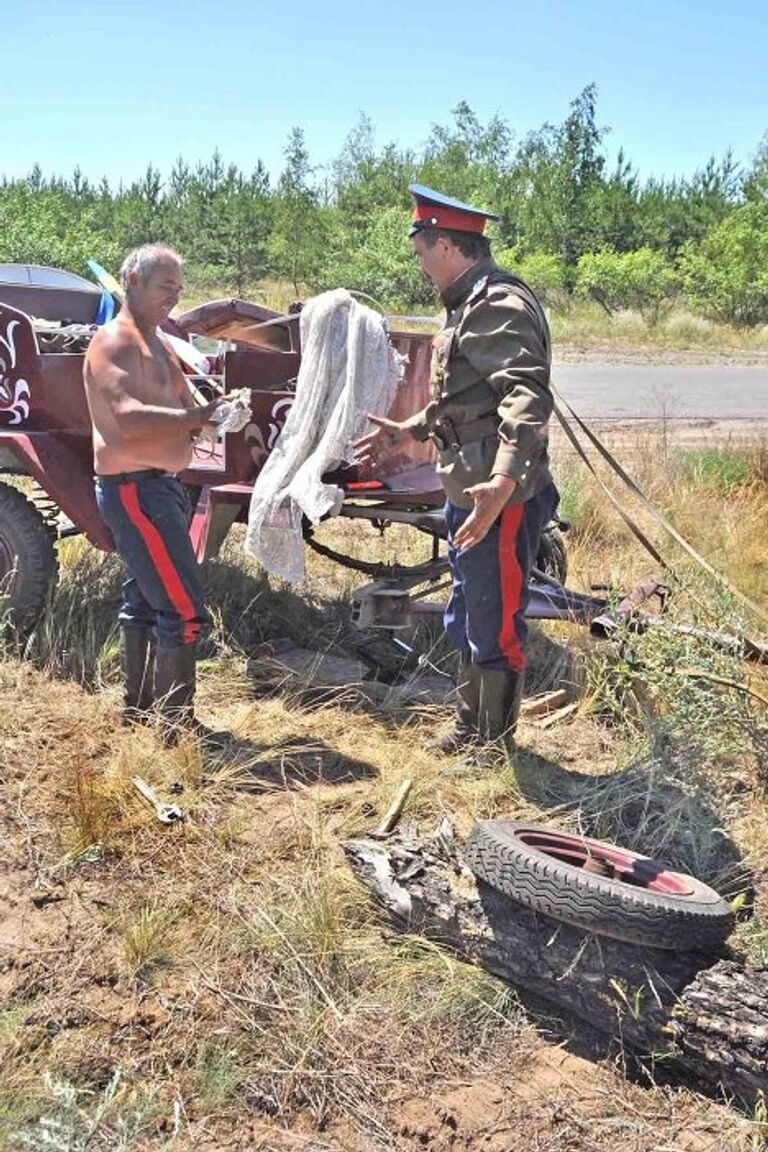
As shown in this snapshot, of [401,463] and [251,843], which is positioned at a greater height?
[401,463]

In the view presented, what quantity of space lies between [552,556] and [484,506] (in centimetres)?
222

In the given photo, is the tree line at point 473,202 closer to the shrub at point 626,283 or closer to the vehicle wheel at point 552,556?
the shrub at point 626,283

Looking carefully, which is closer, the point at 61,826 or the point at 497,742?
the point at 61,826

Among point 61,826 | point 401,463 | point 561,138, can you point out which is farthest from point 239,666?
point 561,138

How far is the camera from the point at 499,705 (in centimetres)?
404

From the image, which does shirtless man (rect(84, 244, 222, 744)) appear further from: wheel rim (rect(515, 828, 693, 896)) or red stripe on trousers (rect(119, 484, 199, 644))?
wheel rim (rect(515, 828, 693, 896))

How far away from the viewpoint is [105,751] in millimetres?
4227

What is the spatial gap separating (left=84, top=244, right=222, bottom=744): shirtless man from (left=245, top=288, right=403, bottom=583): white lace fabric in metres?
0.58

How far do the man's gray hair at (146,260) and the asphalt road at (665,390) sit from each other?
7709 millimetres

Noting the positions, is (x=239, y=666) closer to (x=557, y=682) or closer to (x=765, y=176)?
(x=557, y=682)

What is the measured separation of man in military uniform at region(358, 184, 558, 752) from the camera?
11.9 feet

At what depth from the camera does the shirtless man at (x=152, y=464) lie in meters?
3.99

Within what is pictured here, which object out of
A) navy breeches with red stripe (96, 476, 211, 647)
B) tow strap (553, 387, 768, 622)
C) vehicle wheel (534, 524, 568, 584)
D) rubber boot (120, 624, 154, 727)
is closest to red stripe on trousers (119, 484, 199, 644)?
navy breeches with red stripe (96, 476, 211, 647)

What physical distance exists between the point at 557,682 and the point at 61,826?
7.38 ft
